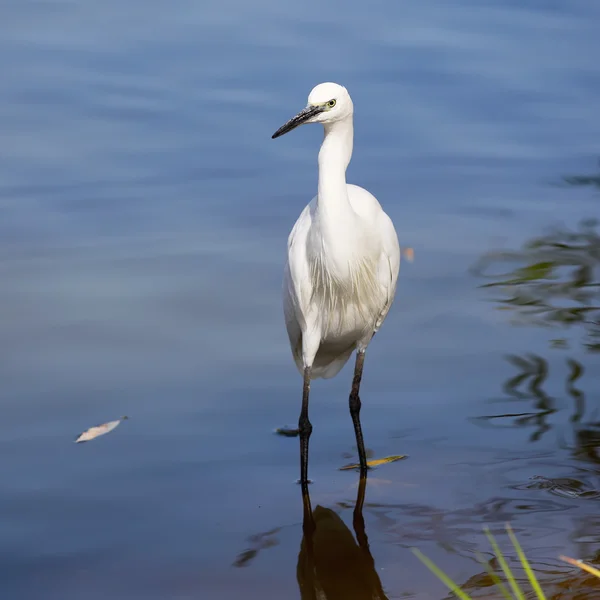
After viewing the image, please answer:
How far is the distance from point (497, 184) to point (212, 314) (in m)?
2.63

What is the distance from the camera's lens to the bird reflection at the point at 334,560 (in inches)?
156

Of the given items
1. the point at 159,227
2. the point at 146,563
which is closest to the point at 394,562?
the point at 146,563

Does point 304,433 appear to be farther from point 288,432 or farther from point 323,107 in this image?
point 323,107

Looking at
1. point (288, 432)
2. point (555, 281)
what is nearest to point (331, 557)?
point (288, 432)

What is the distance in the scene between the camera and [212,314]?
624cm

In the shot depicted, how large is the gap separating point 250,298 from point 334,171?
2.06 m

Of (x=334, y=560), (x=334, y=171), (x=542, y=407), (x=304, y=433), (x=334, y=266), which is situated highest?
(x=334, y=171)

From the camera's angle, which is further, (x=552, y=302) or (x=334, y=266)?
(x=552, y=302)

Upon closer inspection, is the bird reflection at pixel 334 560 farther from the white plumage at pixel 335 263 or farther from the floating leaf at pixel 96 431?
the floating leaf at pixel 96 431

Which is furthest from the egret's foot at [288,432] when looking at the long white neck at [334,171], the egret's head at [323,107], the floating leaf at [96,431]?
the egret's head at [323,107]

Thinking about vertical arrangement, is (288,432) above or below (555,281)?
below

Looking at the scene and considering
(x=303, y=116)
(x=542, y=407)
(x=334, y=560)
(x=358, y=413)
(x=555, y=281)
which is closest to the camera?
(x=334, y=560)

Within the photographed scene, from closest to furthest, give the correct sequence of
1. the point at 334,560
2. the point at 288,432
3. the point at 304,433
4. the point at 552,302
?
1. the point at 334,560
2. the point at 304,433
3. the point at 288,432
4. the point at 552,302

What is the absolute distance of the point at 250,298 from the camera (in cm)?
638
